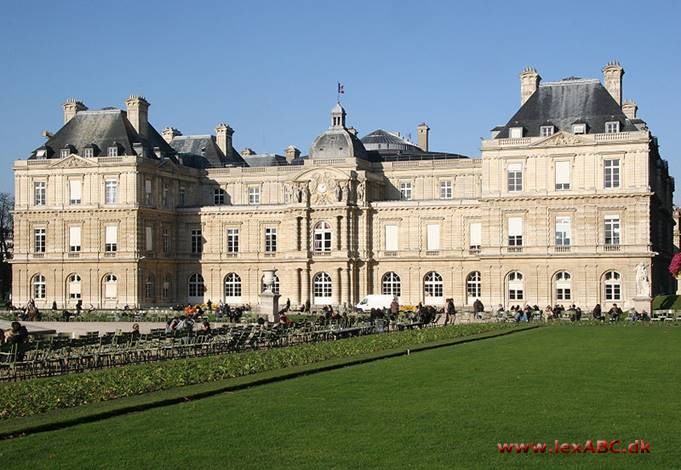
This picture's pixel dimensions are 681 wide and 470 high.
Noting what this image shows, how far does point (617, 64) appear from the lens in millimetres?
70250

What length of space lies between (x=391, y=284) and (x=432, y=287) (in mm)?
2964

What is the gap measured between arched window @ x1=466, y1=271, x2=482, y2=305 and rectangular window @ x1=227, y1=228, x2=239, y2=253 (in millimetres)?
17377

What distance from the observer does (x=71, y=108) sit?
80.2m

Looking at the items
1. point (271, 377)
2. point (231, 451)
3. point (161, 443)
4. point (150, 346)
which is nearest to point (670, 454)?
point (231, 451)

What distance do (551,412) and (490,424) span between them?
5.69 feet

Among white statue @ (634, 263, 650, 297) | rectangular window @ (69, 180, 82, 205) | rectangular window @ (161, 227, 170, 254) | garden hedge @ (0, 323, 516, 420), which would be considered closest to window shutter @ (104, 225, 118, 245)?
rectangular window @ (69, 180, 82, 205)

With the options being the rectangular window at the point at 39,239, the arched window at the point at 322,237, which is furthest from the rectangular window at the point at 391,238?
the rectangular window at the point at 39,239

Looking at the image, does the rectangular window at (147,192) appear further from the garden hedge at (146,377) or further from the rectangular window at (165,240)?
the garden hedge at (146,377)

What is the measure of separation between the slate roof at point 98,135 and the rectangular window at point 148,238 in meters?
5.41

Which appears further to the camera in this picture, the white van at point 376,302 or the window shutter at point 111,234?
the window shutter at point 111,234

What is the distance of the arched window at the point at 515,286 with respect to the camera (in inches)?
2635

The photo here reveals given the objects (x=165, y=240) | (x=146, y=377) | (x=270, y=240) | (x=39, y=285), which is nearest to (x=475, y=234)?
(x=270, y=240)

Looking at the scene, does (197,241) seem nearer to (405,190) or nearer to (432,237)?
(405,190)

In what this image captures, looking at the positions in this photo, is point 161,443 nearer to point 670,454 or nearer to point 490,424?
point 490,424
